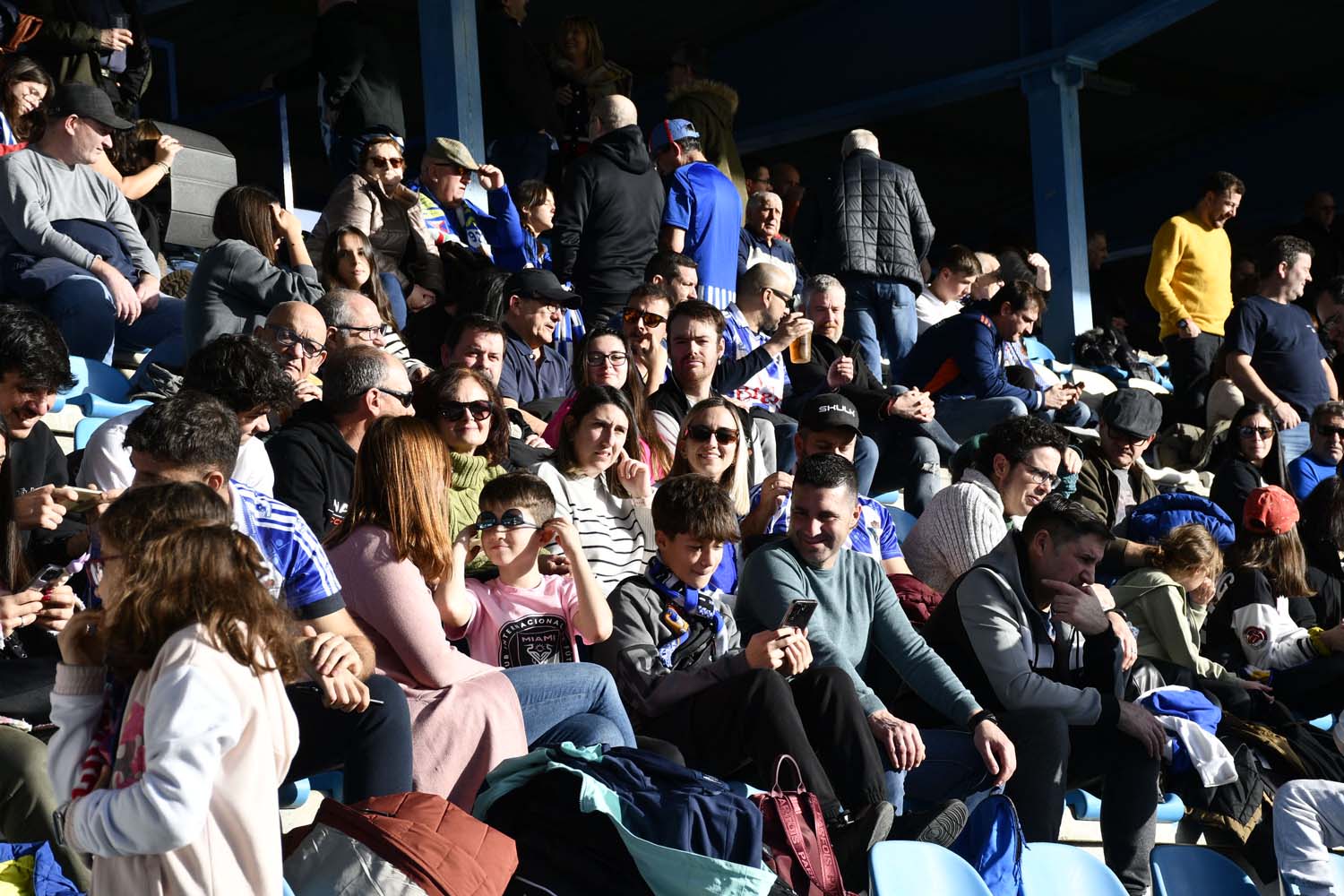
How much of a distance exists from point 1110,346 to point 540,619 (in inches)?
265

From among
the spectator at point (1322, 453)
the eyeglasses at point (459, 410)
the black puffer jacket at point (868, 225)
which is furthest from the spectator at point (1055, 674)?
the black puffer jacket at point (868, 225)

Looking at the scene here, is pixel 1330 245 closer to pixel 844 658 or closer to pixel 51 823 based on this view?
pixel 844 658

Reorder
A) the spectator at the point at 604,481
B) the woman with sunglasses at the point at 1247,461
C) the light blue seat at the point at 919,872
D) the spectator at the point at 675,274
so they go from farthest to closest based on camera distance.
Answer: the woman with sunglasses at the point at 1247,461 → the spectator at the point at 675,274 → the spectator at the point at 604,481 → the light blue seat at the point at 919,872

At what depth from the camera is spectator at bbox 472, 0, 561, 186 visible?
324 inches

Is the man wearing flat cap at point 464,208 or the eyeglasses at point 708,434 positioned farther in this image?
the man wearing flat cap at point 464,208

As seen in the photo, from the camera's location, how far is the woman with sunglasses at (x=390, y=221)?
6.42 m

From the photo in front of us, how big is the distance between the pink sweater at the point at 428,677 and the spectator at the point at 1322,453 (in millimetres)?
4722

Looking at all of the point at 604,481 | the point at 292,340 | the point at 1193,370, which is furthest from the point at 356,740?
the point at 1193,370

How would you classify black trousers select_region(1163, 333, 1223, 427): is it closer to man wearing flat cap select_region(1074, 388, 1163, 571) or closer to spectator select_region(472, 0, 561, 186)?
man wearing flat cap select_region(1074, 388, 1163, 571)

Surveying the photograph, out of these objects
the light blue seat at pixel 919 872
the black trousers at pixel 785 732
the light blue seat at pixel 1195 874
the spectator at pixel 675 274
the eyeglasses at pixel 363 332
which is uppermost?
A: the spectator at pixel 675 274

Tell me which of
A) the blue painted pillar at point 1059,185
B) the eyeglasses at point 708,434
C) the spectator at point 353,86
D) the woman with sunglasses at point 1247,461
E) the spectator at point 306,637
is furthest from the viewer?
the blue painted pillar at point 1059,185

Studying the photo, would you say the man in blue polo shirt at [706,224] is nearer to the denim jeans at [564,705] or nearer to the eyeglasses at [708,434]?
the eyeglasses at [708,434]

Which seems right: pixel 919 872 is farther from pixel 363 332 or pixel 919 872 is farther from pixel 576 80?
pixel 576 80

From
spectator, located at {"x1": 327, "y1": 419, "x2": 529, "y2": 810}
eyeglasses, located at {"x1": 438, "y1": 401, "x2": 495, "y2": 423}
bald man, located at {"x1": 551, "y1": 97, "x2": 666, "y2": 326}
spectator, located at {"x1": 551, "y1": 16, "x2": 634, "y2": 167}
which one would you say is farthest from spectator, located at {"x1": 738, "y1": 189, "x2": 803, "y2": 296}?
spectator, located at {"x1": 327, "y1": 419, "x2": 529, "y2": 810}
